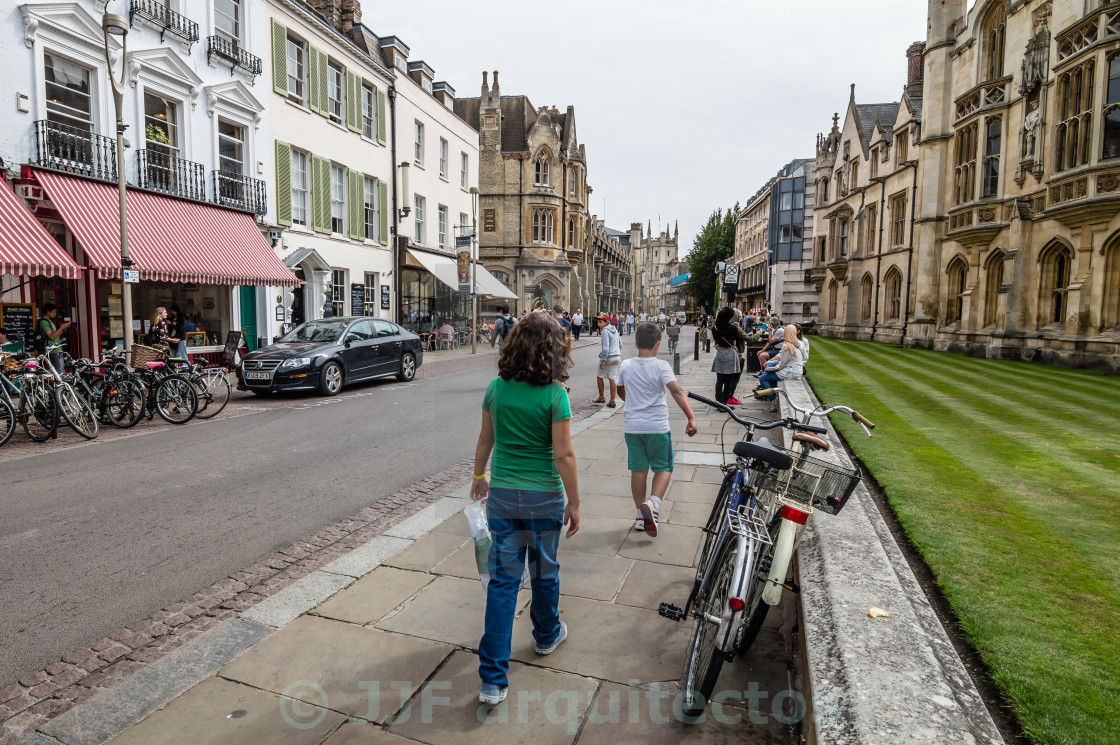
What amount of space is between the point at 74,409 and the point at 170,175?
27.9 ft

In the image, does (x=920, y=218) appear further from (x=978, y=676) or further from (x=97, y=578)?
(x=97, y=578)

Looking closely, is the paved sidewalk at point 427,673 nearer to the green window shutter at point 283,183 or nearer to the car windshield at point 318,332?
the car windshield at point 318,332

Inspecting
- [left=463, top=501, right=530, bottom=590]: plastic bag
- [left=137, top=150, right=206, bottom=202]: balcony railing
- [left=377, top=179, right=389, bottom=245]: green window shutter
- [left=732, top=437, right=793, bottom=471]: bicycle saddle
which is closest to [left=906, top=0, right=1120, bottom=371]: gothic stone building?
[left=732, top=437, right=793, bottom=471]: bicycle saddle

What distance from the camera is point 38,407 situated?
8539 millimetres

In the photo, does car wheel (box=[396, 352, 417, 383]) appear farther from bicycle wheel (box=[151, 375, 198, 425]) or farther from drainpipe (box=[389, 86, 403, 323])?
drainpipe (box=[389, 86, 403, 323])

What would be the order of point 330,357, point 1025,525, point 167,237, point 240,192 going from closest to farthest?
1. point 1025,525
2. point 330,357
3. point 167,237
4. point 240,192

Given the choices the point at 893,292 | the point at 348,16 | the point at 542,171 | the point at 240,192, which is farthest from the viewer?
the point at 542,171

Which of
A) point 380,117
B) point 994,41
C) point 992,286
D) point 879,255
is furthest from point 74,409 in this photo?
point 879,255

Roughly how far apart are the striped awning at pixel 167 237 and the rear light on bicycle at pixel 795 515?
1368cm

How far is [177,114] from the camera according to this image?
50.3 feet

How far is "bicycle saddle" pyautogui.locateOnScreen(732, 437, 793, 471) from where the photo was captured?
285 centimetres

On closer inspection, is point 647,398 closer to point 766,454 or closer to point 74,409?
point 766,454

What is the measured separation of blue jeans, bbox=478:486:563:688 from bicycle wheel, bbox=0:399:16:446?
8248mm

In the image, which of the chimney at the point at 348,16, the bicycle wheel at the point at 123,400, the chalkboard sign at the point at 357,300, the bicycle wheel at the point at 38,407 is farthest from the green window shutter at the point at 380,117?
the bicycle wheel at the point at 38,407
